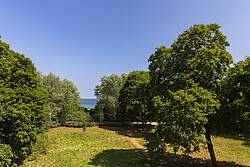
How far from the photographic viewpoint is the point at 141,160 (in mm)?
32906

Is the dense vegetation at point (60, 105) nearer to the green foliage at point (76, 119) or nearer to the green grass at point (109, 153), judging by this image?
the green foliage at point (76, 119)

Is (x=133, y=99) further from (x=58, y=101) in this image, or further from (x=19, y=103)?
(x=19, y=103)

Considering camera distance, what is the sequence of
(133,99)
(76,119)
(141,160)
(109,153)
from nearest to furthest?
1. (141,160)
2. (109,153)
3. (133,99)
4. (76,119)

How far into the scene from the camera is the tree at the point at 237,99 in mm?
26438

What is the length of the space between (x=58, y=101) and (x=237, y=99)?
4329 centimetres

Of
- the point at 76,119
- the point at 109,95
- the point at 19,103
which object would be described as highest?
the point at 109,95

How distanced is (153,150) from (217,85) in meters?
8.92

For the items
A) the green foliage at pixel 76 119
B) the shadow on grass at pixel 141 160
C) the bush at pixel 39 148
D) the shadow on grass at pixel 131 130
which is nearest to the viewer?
the shadow on grass at pixel 141 160

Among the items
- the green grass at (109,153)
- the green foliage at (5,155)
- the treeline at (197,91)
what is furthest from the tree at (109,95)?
the green foliage at (5,155)

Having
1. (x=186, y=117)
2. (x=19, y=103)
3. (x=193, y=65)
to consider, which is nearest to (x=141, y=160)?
(x=186, y=117)

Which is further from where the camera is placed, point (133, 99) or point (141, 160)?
point (133, 99)

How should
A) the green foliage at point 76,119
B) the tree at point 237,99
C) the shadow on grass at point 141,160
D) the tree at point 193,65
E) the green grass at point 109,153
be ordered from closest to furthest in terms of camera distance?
the tree at point 237,99
the tree at point 193,65
the shadow on grass at point 141,160
the green grass at point 109,153
the green foliage at point 76,119

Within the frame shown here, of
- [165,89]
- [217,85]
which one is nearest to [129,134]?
[165,89]

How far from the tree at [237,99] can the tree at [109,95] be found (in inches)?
1708
